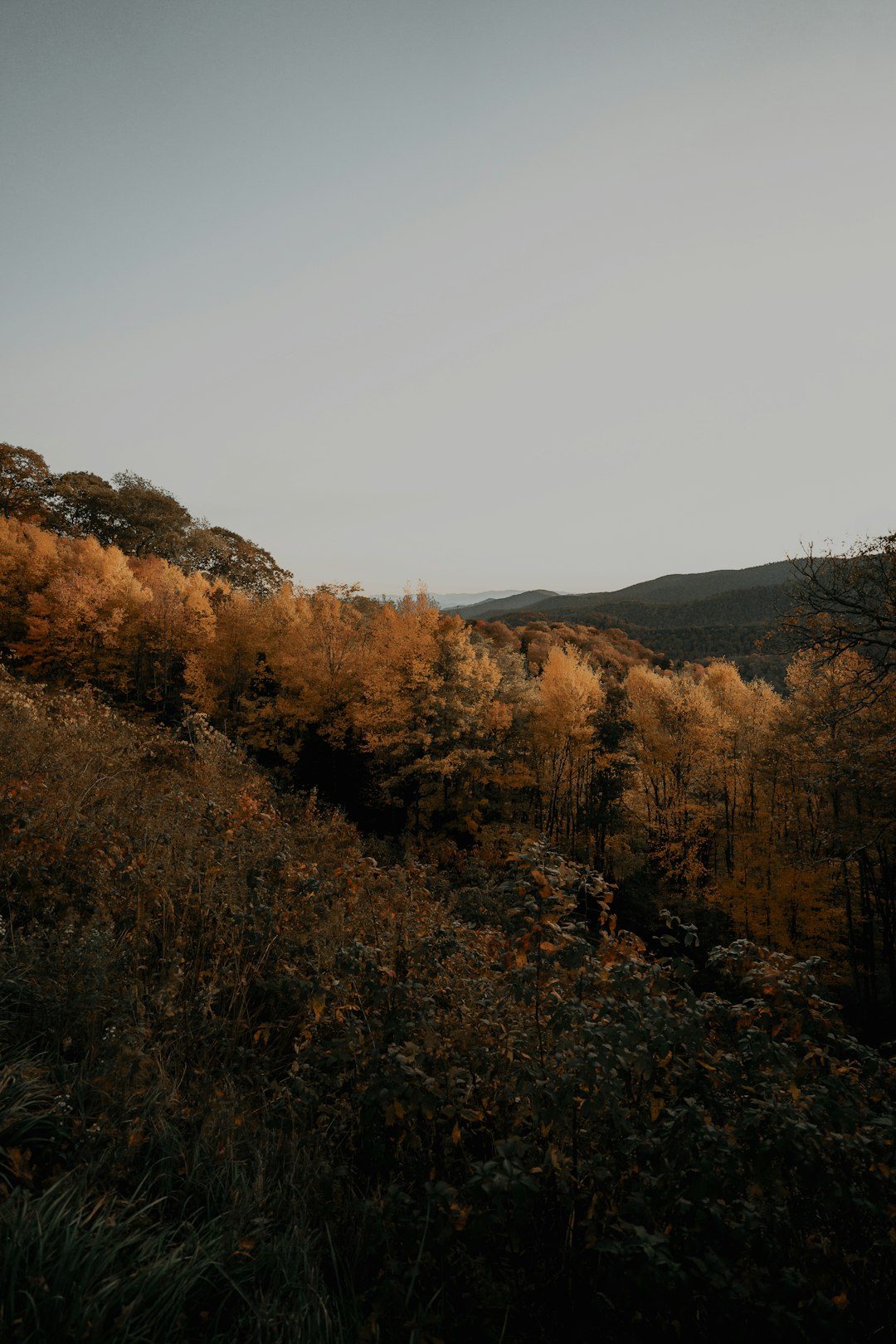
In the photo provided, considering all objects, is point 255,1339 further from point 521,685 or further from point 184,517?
point 184,517

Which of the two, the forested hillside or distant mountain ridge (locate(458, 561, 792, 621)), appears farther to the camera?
distant mountain ridge (locate(458, 561, 792, 621))

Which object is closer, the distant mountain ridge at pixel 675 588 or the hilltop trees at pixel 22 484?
the hilltop trees at pixel 22 484

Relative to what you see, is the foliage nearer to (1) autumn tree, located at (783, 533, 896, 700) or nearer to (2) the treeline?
(1) autumn tree, located at (783, 533, 896, 700)

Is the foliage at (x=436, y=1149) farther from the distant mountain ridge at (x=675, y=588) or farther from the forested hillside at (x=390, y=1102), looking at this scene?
the distant mountain ridge at (x=675, y=588)

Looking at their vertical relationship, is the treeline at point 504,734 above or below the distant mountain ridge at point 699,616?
below

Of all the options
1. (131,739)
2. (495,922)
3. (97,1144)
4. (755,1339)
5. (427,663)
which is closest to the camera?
(755,1339)

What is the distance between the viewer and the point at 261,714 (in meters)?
23.6

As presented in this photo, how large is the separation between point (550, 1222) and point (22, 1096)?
264 centimetres

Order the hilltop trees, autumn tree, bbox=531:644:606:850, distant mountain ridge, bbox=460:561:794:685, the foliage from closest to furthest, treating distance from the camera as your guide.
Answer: the foliage, autumn tree, bbox=531:644:606:850, the hilltop trees, distant mountain ridge, bbox=460:561:794:685

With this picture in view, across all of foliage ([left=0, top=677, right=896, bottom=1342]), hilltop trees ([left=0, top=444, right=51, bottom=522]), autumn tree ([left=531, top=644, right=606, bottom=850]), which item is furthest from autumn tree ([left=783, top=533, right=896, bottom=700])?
hilltop trees ([left=0, top=444, right=51, bottom=522])

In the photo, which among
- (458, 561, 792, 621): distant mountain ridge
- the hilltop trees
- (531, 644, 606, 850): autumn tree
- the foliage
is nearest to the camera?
the foliage

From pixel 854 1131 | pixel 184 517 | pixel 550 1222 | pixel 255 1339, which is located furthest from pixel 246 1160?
pixel 184 517

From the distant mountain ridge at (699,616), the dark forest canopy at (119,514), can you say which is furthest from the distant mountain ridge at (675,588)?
the dark forest canopy at (119,514)

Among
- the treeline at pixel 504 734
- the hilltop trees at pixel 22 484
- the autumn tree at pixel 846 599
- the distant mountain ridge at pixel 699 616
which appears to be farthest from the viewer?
the distant mountain ridge at pixel 699 616
